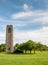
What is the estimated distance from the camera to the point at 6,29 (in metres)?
113

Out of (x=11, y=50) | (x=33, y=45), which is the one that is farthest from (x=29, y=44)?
(x=11, y=50)

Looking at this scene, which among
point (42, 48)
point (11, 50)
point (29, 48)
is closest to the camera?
point (29, 48)

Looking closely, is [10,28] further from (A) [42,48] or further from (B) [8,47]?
(A) [42,48]

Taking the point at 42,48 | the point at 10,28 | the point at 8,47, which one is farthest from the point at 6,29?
the point at 42,48

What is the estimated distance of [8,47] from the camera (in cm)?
11006

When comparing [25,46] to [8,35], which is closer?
[25,46]

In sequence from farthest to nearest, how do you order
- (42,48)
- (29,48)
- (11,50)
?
(42,48) < (11,50) < (29,48)

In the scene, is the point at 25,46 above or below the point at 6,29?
below

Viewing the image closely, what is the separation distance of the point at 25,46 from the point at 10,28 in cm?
2240

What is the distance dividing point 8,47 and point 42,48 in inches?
1676

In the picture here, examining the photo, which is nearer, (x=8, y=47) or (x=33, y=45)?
(x=33, y=45)

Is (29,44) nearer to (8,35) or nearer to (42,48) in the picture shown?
(8,35)

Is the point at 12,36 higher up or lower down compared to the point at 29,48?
higher up

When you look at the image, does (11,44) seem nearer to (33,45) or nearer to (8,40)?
(8,40)
